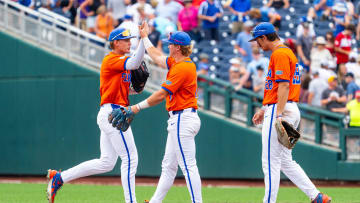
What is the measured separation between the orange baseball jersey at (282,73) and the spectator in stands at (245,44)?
758cm

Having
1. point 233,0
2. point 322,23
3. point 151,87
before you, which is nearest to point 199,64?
point 151,87

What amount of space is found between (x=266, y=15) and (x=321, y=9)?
169cm

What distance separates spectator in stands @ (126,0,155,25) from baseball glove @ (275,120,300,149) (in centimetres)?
827

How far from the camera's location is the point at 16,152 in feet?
47.3

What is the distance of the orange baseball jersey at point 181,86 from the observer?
22.6 ft

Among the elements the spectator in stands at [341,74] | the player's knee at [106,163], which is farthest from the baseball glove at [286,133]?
the spectator in stands at [341,74]

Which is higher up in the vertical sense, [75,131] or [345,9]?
[345,9]

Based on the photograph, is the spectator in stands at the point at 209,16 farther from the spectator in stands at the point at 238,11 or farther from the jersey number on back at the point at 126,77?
the jersey number on back at the point at 126,77

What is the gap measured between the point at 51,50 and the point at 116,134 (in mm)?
7284

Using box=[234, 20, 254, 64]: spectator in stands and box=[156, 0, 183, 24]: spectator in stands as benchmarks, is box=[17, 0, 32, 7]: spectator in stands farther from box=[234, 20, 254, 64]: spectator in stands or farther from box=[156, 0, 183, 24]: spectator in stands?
box=[234, 20, 254, 64]: spectator in stands

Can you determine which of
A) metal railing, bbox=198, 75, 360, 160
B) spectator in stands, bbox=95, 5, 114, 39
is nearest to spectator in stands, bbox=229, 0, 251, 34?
metal railing, bbox=198, 75, 360, 160

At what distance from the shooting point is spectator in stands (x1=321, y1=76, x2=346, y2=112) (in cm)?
1287

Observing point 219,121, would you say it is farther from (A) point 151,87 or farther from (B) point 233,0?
(B) point 233,0

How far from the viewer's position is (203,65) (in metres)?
14.1
